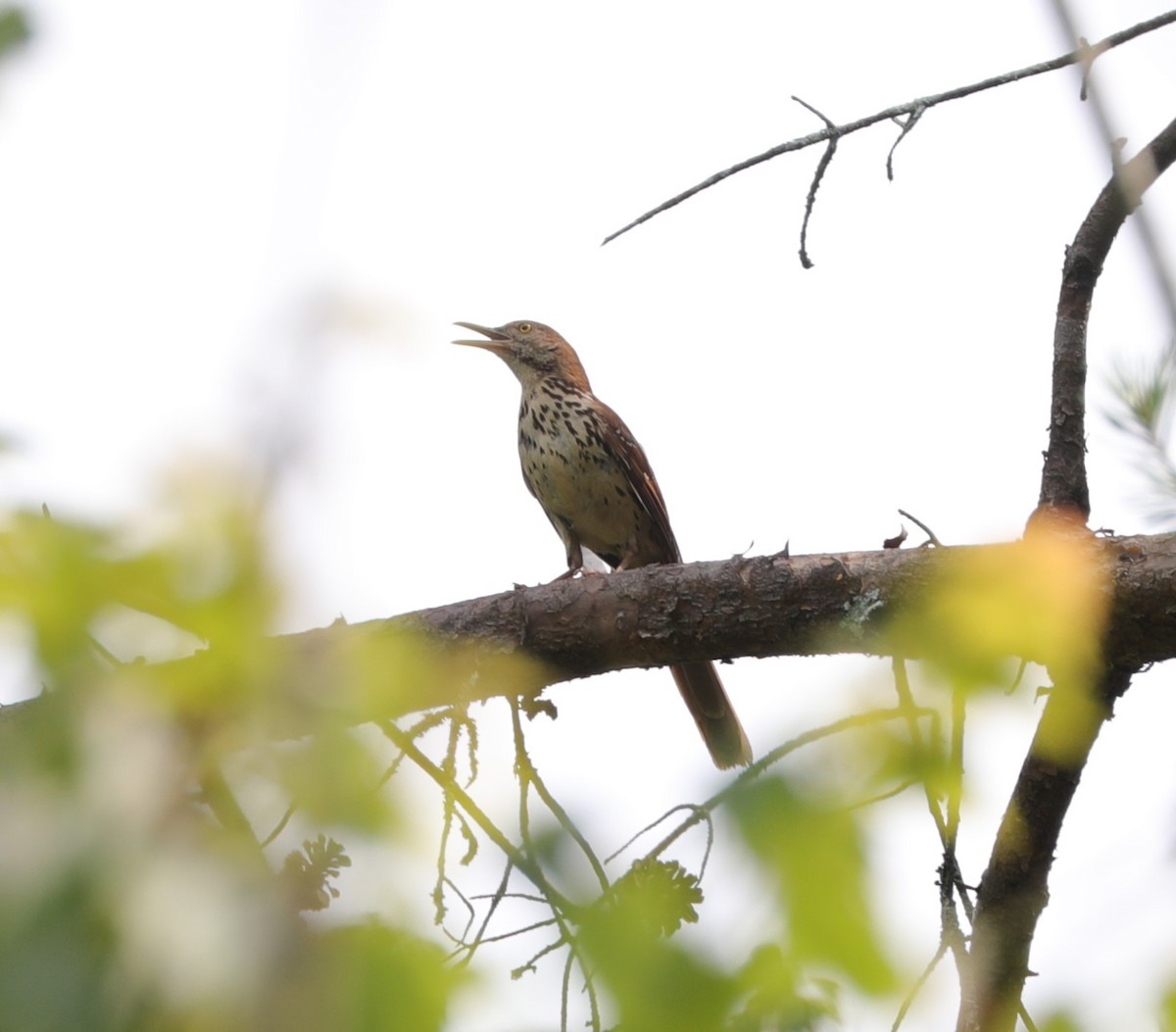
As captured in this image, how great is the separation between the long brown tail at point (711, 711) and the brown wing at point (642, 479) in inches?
28.5

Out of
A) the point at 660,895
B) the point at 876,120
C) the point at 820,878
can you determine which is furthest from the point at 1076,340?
the point at 820,878

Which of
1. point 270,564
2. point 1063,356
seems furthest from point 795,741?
point 1063,356

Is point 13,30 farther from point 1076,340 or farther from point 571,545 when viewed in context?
point 571,545

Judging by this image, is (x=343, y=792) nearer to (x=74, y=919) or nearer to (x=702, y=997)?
(x=74, y=919)

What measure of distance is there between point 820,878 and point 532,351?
6.01m

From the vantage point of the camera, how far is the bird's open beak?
6949 mm

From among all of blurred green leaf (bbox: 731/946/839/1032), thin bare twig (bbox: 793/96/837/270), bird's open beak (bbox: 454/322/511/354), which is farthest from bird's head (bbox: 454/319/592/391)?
blurred green leaf (bbox: 731/946/839/1032)

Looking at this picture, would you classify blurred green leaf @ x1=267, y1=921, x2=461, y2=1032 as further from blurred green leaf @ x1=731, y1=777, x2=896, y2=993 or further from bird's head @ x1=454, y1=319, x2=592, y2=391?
bird's head @ x1=454, y1=319, x2=592, y2=391

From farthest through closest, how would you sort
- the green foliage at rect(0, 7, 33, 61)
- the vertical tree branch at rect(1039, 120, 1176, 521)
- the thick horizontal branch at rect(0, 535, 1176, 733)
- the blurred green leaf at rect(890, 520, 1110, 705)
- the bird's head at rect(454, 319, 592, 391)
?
1. the bird's head at rect(454, 319, 592, 391)
2. the vertical tree branch at rect(1039, 120, 1176, 521)
3. the thick horizontal branch at rect(0, 535, 1176, 733)
4. the green foliage at rect(0, 7, 33, 61)
5. the blurred green leaf at rect(890, 520, 1110, 705)

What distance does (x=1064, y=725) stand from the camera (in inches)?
108

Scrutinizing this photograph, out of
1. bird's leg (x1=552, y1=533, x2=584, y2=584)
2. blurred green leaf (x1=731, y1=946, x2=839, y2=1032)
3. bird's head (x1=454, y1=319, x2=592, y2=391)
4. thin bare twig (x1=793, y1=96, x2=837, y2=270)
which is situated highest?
bird's head (x1=454, y1=319, x2=592, y2=391)

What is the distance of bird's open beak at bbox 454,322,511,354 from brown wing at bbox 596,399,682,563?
0.93 meters

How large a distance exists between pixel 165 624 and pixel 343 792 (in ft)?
0.65

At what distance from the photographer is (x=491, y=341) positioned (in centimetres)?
698
